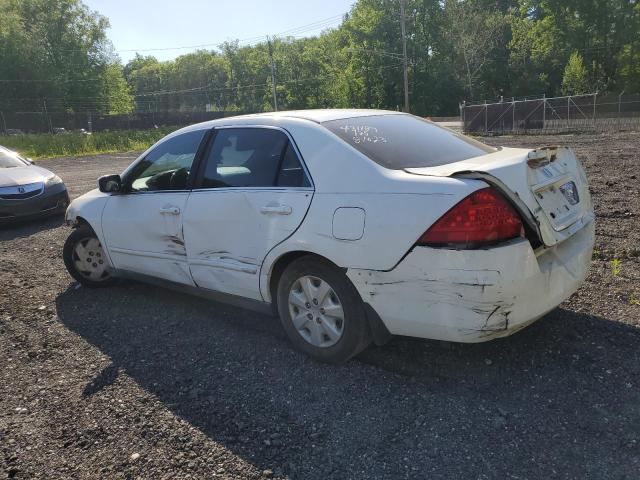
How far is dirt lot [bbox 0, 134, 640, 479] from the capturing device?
2.49 meters

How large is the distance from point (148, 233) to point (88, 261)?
128 centimetres

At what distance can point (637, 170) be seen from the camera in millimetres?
9969

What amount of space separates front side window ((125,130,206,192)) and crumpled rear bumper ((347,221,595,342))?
6.12 ft

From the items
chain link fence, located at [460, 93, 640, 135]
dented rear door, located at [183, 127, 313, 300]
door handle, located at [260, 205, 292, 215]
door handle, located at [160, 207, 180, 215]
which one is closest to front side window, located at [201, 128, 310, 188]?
dented rear door, located at [183, 127, 313, 300]

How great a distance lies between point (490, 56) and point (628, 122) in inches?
1694

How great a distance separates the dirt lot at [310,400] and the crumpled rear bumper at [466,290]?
42 cm

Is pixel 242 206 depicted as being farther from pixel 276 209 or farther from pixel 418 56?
pixel 418 56

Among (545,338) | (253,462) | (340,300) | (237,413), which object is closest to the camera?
(253,462)

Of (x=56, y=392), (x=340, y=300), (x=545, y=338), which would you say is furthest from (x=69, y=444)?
(x=545, y=338)

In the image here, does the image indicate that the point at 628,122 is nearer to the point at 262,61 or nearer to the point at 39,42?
the point at 39,42

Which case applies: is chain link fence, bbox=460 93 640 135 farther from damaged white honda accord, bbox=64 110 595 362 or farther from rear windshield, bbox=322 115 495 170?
damaged white honda accord, bbox=64 110 595 362

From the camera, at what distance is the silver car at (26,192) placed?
332 inches

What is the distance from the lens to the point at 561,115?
1113 inches

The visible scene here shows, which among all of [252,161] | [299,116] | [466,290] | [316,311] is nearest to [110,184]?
[252,161]
